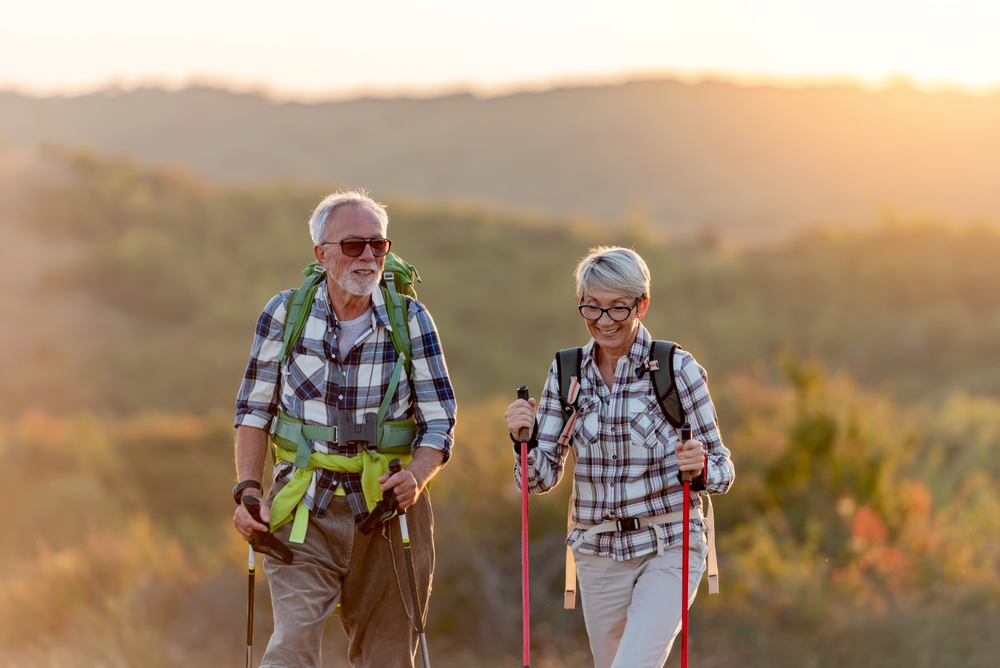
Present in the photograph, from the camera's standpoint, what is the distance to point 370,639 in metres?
4.49

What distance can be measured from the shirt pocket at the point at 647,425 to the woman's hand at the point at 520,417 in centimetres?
38

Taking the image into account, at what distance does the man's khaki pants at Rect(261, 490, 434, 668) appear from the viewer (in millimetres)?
4273

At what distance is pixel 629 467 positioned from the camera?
4.34 meters

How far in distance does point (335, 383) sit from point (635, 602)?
1.38m

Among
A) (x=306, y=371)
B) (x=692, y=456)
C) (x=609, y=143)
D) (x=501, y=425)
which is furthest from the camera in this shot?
(x=609, y=143)

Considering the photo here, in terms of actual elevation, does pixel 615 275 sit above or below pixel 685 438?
above

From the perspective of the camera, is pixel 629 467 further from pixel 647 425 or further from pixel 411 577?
pixel 411 577

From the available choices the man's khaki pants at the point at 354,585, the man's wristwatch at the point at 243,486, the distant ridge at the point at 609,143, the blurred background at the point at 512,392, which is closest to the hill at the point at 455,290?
the blurred background at the point at 512,392

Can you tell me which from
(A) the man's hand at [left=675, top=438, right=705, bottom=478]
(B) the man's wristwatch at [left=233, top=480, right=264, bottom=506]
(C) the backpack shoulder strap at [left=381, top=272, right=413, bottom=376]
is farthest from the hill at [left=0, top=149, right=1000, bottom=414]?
(A) the man's hand at [left=675, top=438, right=705, bottom=478]

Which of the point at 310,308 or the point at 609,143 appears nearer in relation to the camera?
the point at 310,308

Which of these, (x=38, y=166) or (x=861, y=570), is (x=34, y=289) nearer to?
(x=38, y=166)

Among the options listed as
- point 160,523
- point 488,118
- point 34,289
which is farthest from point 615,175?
point 160,523

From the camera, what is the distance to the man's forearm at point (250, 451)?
14.4 ft

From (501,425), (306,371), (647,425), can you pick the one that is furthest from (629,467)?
(501,425)
